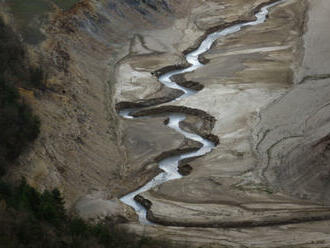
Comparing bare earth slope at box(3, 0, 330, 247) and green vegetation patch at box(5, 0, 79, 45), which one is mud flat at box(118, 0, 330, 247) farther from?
green vegetation patch at box(5, 0, 79, 45)

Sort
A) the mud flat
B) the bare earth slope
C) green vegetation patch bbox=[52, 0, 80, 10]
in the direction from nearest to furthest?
the mud flat < the bare earth slope < green vegetation patch bbox=[52, 0, 80, 10]

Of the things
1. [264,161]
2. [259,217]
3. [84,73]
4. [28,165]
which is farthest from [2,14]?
[259,217]

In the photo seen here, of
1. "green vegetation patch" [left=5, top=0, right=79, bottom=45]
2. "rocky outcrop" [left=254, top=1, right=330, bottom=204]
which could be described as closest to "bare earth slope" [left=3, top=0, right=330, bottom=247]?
"rocky outcrop" [left=254, top=1, right=330, bottom=204]

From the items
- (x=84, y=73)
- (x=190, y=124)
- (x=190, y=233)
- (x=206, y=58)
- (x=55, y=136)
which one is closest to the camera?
(x=190, y=233)

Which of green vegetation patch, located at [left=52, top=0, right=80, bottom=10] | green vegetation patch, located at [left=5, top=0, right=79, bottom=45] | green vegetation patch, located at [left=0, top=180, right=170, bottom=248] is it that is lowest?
green vegetation patch, located at [left=0, top=180, right=170, bottom=248]

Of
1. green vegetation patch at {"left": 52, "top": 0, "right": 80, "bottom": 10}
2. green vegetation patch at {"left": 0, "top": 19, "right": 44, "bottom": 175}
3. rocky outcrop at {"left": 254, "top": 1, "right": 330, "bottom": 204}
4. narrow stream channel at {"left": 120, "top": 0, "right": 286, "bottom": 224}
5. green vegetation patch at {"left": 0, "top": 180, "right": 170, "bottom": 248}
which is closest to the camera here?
green vegetation patch at {"left": 0, "top": 180, "right": 170, "bottom": 248}

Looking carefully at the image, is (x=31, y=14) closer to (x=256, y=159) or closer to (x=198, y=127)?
(x=198, y=127)

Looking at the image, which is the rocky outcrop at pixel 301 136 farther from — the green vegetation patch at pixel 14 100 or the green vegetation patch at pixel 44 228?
the green vegetation patch at pixel 14 100

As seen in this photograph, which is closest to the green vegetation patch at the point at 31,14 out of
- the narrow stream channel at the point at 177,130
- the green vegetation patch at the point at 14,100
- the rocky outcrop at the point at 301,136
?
the green vegetation patch at the point at 14,100

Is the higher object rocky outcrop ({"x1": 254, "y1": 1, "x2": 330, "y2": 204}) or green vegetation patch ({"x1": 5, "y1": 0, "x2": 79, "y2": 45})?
green vegetation patch ({"x1": 5, "y1": 0, "x2": 79, "y2": 45})

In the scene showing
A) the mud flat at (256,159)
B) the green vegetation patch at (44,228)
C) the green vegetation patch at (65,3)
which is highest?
the green vegetation patch at (65,3)

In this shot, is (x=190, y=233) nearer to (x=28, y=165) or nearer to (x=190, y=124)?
(x=28, y=165)
